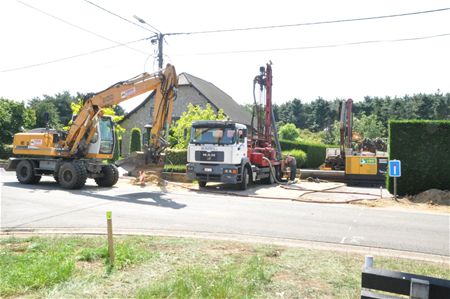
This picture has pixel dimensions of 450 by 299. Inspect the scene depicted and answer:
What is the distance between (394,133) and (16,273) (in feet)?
46.0

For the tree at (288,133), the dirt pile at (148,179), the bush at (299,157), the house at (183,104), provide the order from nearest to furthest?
the dirt pile at (148,179) < the bush at (299,157) < the house at (183,104) < the tree at (288,133)

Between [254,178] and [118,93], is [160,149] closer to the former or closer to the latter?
[118,93]

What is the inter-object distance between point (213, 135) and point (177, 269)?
1181cm

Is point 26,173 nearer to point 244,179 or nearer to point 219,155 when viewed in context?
point 219,155

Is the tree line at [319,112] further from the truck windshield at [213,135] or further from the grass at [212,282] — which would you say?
the grass at [212,282]

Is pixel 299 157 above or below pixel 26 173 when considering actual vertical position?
above

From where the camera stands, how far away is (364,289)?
2.66m

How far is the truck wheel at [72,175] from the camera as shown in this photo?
15555 millimetres

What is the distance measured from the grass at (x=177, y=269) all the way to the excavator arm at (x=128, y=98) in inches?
385

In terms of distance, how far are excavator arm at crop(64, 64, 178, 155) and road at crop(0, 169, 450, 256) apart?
311 centimetres

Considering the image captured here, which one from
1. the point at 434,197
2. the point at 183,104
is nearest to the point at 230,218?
the point at 434,197

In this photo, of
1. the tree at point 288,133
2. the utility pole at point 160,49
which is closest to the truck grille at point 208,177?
the utility pole at point 160,49

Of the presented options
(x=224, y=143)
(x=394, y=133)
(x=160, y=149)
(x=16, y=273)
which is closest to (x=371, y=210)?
(x=394, y=133)

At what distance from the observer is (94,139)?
671 inches
